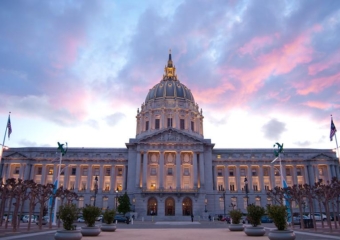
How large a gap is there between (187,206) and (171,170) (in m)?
11.5

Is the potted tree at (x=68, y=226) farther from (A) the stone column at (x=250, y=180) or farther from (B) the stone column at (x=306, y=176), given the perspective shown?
(B) the stone column at (x=306, y=176)

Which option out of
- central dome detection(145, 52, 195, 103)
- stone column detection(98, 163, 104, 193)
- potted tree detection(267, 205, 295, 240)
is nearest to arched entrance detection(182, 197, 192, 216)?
stone column detection(98, 163, 104, 193)

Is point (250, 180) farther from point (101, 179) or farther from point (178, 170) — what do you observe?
point (101, 179)

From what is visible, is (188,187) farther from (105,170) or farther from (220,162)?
(105,170)

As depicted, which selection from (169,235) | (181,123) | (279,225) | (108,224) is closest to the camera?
(279,225)

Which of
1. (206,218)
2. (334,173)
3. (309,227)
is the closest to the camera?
(309,227)

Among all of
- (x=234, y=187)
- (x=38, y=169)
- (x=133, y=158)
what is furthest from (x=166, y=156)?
(x=38, y=169)

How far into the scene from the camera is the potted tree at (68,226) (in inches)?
857

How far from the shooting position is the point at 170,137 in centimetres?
8600

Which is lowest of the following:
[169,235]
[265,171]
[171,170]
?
[169,235]

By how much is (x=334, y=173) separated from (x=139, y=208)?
196ft

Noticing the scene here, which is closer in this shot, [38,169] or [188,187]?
[188,187]

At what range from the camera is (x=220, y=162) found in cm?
9244

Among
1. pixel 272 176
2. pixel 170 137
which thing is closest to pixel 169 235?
pixel 170 137
